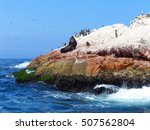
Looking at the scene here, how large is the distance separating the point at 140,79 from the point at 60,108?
10452 mm

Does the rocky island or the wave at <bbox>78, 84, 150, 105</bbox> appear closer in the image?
the wave at <bbox>78, 84, 150, 105</bbox>

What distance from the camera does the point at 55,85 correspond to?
35.4 metres

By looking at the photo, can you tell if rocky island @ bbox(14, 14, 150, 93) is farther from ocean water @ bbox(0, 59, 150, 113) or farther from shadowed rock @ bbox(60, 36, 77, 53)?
ocean water @ bbox(0, 59, 150, 113)

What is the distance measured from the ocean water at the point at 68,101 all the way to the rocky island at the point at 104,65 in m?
1.31

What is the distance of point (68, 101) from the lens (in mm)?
27141

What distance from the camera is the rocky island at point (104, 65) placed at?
3338 cm

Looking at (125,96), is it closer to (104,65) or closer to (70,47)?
(104,65)

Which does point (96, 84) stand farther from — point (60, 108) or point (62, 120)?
point (62, 120)

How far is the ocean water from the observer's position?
23234mm

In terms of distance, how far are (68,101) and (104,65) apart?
9344 mm

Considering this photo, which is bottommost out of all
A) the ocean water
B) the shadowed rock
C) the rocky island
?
the ocean water

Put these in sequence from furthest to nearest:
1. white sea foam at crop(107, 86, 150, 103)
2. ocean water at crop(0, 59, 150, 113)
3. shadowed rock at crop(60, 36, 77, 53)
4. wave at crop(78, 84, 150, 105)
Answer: shadowed rock at crop(60, 36, 77, 53), white sea foam at crop(107, 86, 150, 103), wave at crop(78, 84, 150, 105), ocean water at crop(0, 59, 150, 113)

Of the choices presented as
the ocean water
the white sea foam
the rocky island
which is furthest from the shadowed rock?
the white sea foam

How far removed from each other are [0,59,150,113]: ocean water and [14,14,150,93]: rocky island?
131 cm
